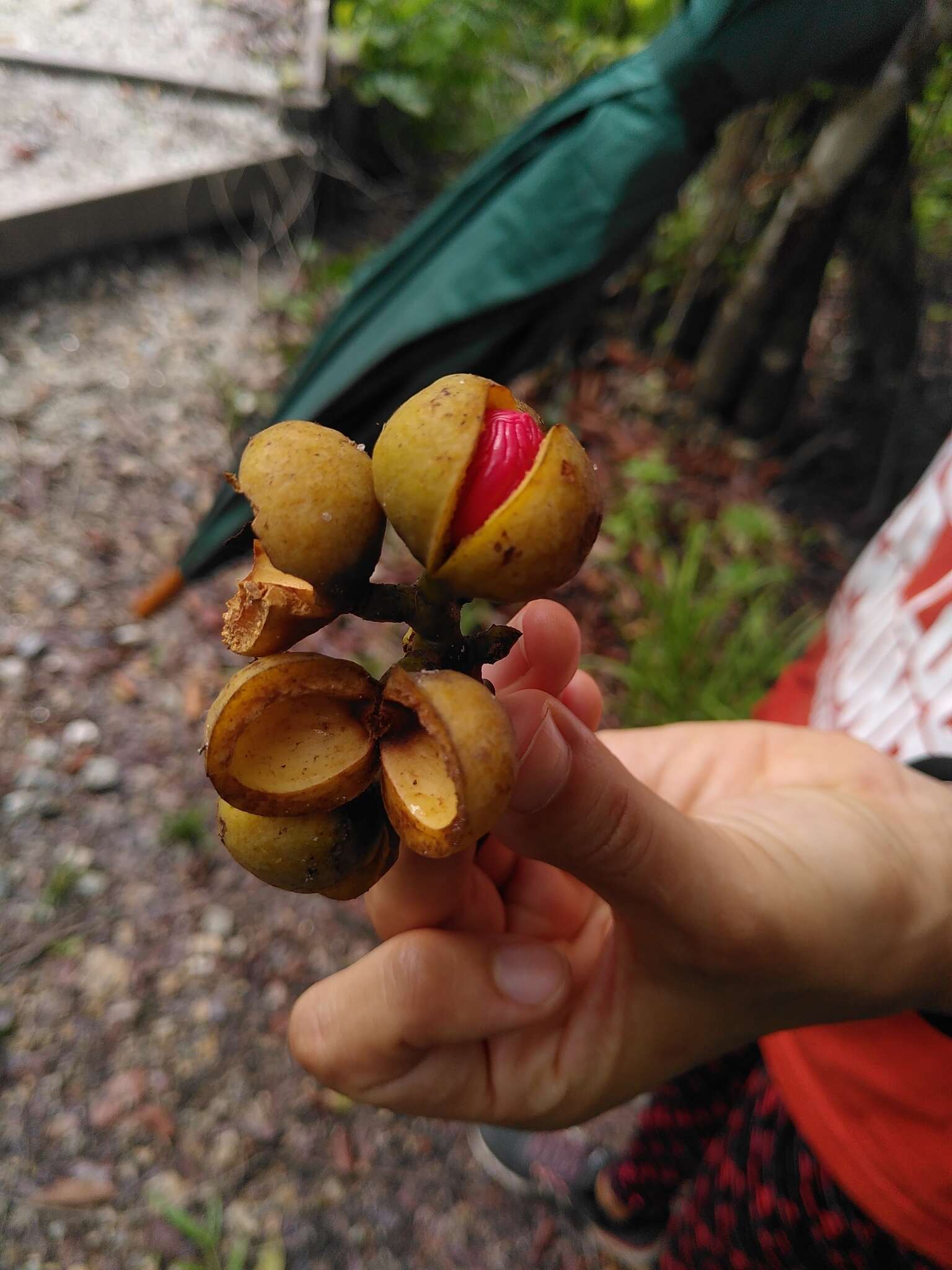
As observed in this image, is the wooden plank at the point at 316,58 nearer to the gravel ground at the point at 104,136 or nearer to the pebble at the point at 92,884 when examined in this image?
the gravel ground at the point at 104,136

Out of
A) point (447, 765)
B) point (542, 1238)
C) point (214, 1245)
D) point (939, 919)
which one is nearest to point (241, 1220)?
point (214, 1245)

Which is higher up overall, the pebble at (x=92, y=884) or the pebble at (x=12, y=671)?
the pebble at (x=12, y=671)

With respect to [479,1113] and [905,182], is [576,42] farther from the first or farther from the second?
[479,1113]

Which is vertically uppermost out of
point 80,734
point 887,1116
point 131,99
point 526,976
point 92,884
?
point 526,976

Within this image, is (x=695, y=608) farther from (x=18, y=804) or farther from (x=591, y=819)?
(x=591, y=819)

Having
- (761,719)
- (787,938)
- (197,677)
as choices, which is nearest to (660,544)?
(761,719)

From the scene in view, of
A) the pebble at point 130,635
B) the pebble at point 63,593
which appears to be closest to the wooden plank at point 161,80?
the pebble at point 63,593

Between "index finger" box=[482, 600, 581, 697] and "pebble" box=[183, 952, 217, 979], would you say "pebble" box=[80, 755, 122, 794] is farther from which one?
"index finger" box=[482, 600, 581, 697]
